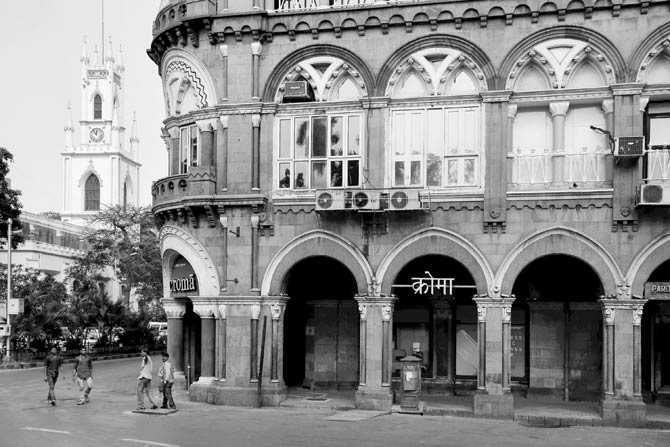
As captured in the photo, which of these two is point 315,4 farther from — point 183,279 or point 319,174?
point 183,279

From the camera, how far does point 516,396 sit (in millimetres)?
26812

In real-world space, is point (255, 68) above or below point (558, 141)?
above

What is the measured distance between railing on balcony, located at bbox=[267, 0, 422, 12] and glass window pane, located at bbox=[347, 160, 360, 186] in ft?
14.6

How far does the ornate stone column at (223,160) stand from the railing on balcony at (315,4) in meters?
3.67

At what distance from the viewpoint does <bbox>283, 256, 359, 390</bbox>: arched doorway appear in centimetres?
2838

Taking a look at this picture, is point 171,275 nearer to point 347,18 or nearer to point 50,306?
point 347,18

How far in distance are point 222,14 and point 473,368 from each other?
12.9 metres

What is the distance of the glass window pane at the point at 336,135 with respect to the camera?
1026 inches

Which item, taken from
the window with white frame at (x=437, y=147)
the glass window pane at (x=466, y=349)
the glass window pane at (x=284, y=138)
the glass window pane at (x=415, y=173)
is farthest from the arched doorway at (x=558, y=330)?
the glass window pane at (x=284, y=138)

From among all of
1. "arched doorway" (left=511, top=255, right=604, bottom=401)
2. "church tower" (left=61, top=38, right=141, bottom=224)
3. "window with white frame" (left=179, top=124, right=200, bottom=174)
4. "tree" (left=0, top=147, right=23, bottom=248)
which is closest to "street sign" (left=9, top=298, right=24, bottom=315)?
"tree" (left=0, top=147, right=23, bottom=248)

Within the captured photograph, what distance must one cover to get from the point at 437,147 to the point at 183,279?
8.73 m

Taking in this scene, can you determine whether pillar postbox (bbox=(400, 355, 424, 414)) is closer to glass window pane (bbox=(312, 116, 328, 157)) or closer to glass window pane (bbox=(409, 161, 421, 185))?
glass window pane (bbox=(409, 161, 421, 185))

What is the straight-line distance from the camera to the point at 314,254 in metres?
25.9

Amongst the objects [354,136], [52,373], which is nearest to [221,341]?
[52,373]
